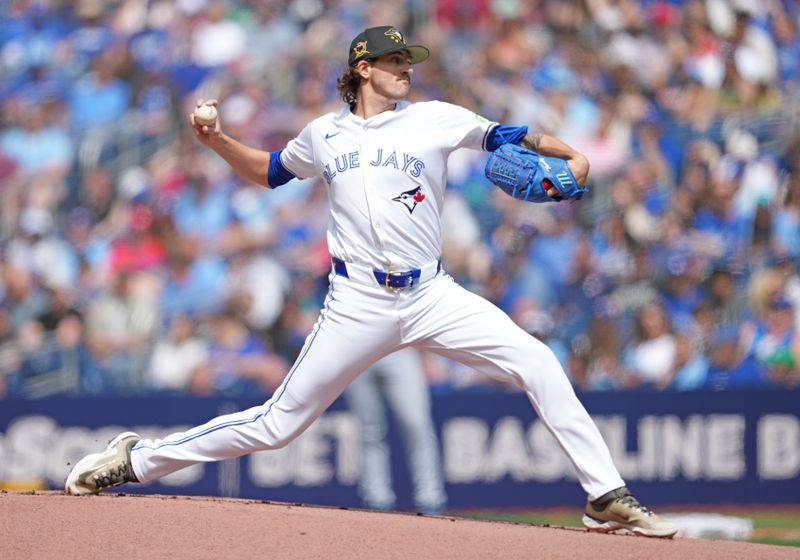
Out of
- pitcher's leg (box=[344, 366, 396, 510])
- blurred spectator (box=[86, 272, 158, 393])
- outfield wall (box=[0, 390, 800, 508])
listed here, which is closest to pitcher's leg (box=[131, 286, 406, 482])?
pitcher's leg (box=[344, 366, 396, 510])

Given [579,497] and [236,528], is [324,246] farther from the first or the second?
[236,528]

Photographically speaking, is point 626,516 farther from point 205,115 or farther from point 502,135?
point 205,115

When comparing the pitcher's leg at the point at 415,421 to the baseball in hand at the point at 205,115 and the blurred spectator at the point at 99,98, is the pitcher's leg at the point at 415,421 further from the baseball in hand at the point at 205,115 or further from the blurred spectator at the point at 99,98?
the blurred spectator at the point at 99,98

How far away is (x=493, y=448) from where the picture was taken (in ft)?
27.7

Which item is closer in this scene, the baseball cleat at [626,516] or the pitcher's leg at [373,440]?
the baseball cleat at [626,516]

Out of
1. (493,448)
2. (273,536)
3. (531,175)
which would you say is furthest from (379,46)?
(493,448)

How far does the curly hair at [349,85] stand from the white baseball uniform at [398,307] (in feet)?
0.65

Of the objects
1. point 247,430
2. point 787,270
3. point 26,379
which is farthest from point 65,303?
point 787,270

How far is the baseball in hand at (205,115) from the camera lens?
198 inches

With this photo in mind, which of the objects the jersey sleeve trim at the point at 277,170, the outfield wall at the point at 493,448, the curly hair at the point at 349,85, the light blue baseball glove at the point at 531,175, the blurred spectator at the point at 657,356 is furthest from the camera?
the blurred spectator at the point at 657,356

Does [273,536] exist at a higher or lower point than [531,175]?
lower

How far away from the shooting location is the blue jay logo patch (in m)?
4.85

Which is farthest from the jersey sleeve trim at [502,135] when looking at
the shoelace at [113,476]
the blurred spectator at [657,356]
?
the blurred spectator at [657,356]

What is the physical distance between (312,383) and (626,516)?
53.5 inches
